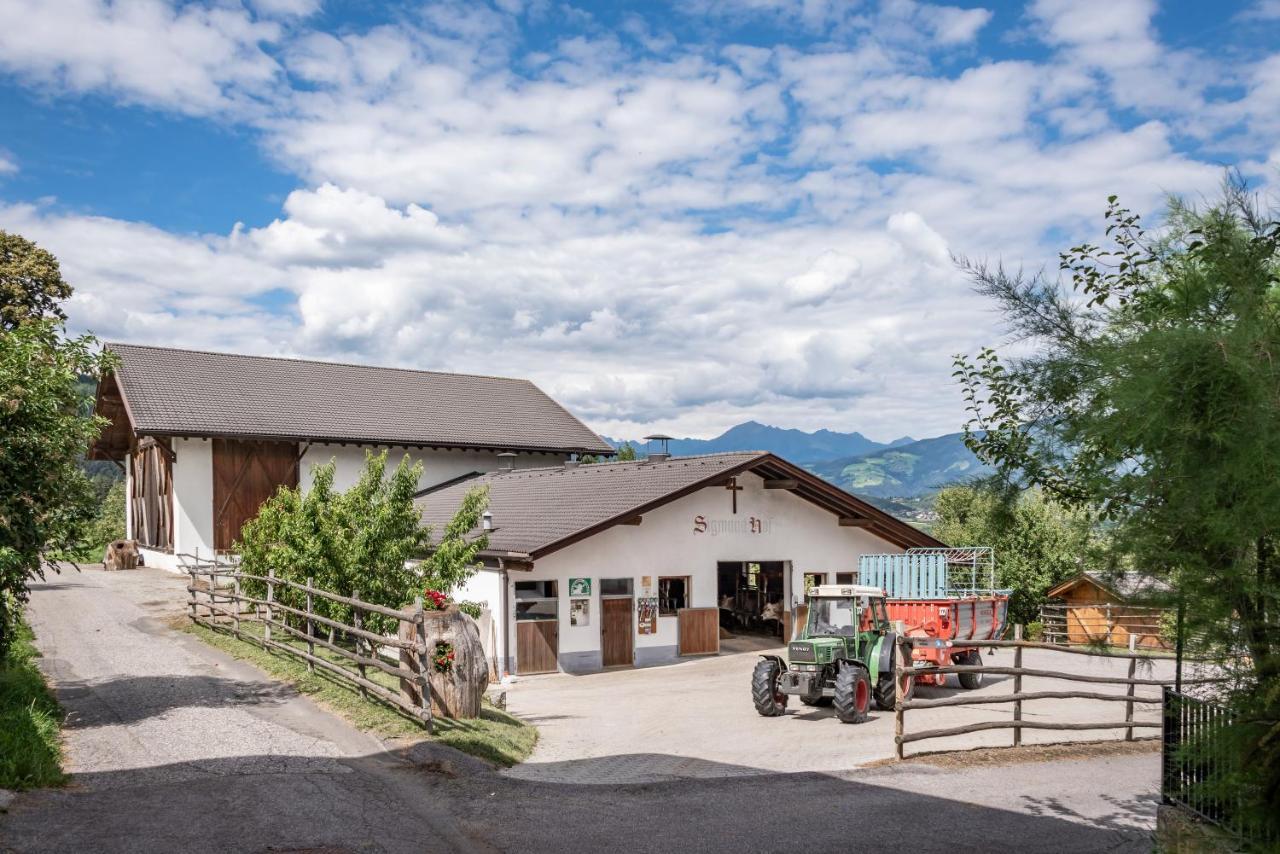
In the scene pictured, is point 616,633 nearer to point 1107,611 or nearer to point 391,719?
point 391,719

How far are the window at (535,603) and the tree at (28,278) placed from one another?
67.0ft

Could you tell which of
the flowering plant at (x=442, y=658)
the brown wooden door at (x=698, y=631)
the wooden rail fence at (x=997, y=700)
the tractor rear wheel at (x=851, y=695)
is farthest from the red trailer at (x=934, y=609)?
the flowering plant at (x=442, y=658)

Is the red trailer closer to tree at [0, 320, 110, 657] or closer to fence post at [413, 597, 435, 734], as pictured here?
fence post at [413, 597, 435, 734]

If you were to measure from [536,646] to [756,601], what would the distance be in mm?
9167

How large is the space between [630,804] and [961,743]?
585cm

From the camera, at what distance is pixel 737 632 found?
1098 inches

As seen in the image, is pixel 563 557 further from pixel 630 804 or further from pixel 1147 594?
pixel 1147 594

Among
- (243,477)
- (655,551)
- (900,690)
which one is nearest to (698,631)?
(655,551)

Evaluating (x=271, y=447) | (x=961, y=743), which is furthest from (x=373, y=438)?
(x=961, y=743)

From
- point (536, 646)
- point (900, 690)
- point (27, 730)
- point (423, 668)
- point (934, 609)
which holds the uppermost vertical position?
point (423, 668)

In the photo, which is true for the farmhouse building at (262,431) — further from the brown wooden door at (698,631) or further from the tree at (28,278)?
the brown wooden door at (698,631)

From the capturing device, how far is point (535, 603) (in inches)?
872

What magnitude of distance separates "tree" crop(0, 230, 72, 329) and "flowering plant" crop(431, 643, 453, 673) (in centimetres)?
2583

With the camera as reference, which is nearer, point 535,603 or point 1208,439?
point 1208,439
